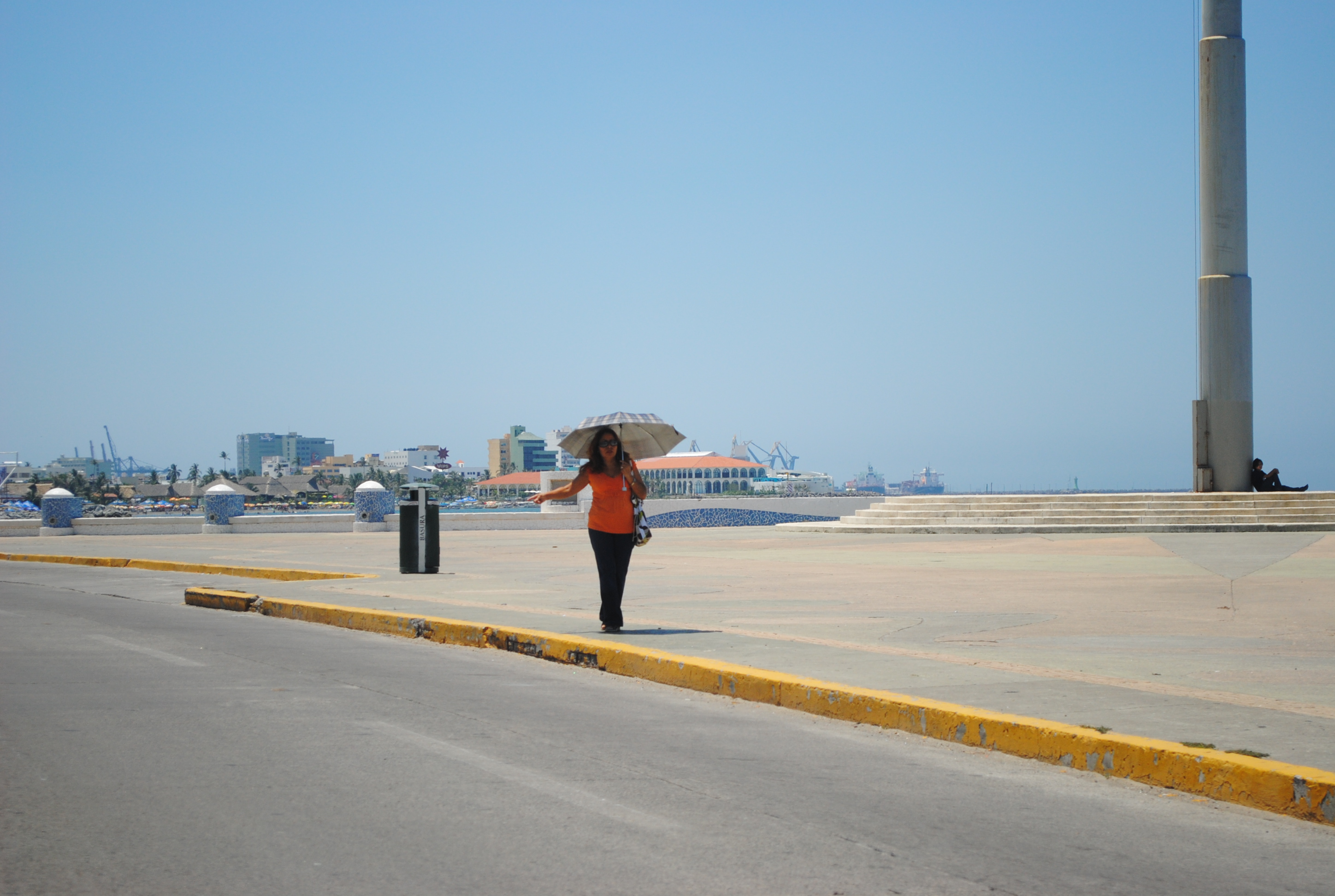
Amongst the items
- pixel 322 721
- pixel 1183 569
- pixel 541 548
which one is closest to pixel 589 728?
pixel 322 721

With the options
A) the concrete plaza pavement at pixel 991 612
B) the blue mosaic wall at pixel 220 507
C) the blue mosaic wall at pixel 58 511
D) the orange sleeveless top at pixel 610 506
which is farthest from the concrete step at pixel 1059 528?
the blue mosaic wall at pixel 58 511

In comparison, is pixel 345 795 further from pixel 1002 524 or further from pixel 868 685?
pixel 1002 524

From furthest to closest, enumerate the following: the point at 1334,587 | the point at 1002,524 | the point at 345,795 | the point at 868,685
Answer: the point at 1002,524 < the point at 1334,587 < the point at 868,685 < the point at 345,795

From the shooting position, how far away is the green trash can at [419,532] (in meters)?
18.0

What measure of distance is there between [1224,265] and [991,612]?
70.3ft

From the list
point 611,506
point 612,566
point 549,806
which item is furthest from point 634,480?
point 549,806

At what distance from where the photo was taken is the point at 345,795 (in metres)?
5.44

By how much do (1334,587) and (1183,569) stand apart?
10.2 feet

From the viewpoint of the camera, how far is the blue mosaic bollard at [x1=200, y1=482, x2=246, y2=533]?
38688 mm

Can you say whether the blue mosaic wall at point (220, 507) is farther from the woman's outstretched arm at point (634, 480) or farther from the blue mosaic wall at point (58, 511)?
the woman's outstretched arm at point (634, 480)

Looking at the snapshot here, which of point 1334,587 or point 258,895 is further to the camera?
point 1334,587

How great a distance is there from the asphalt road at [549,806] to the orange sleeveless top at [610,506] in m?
2.21

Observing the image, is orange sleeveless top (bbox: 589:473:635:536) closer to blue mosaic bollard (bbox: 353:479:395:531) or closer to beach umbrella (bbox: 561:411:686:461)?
beach umbrella (bbox: 561:411:686:461)

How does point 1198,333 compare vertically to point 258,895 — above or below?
above
